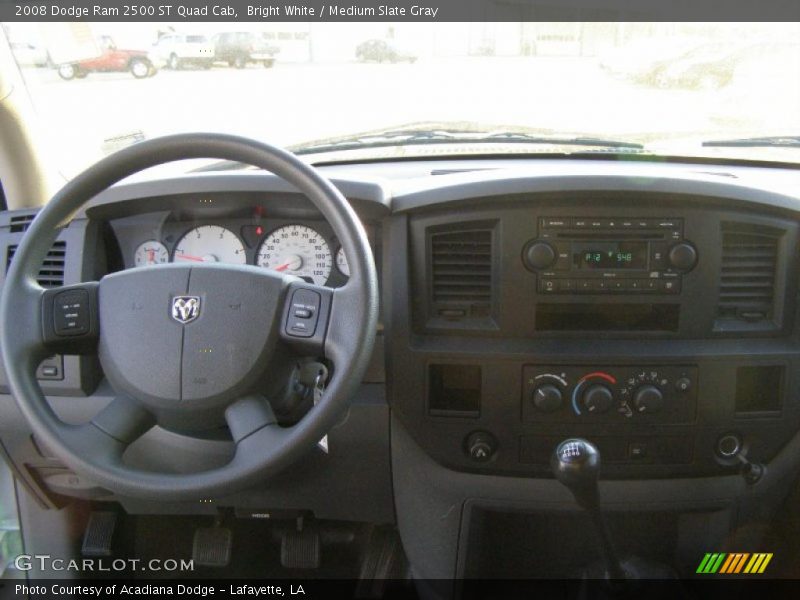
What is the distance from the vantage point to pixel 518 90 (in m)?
2.37

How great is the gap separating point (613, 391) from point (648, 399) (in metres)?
0.09

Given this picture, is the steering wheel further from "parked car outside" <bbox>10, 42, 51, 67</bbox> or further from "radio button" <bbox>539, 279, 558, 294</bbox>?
"parked car outside" <bbox>10, 42, 51, 67</bbox>

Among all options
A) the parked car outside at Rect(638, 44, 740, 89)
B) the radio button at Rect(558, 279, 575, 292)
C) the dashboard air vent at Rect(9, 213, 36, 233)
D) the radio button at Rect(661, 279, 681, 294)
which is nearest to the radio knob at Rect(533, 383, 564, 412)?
the radio button at Rect(558, 279, 575, 292)

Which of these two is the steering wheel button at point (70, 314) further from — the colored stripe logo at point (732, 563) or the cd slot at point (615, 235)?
the colored stripe logo at point (732, 563)

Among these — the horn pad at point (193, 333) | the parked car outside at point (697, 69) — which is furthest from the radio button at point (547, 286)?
the parked car outside at point (697, 69)

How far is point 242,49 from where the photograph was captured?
2.27 m

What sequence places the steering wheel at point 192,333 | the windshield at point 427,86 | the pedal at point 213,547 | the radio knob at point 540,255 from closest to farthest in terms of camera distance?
1. the steering wheel at point 192,333
2. the radio knob at point 540,255
3. the windshield at point 427,86
4. the pedal at point 213,547

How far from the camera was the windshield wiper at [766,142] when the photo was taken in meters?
2.38

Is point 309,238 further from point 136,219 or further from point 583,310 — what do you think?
point 583,310

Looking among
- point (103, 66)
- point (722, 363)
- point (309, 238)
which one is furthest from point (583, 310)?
point (103, 66)

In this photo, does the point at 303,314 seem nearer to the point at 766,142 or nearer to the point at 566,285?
the point at 566,285

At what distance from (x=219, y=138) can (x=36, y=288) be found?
22.7 inches

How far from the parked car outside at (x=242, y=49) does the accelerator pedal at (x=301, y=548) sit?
1535 mm

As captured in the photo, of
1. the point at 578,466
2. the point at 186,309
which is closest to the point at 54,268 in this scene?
the point at 186,309
